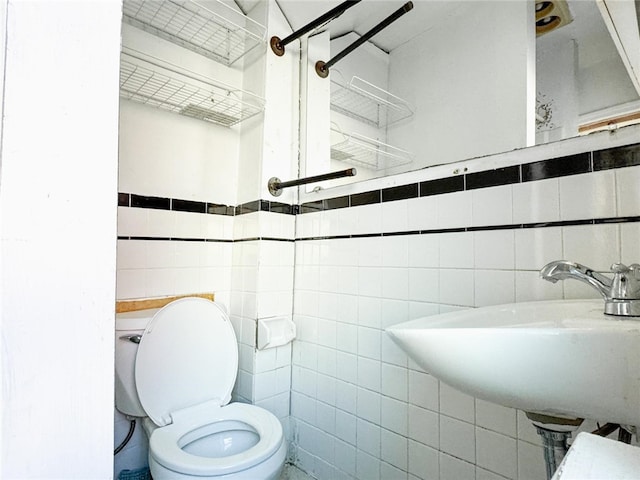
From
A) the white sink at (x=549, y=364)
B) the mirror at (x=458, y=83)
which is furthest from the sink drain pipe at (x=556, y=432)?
the mirror at (x=458, y=83)

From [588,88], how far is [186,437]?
1624 millimetres

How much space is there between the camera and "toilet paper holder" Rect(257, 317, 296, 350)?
1.37 meters

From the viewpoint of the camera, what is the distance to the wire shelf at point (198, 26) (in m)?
1.31

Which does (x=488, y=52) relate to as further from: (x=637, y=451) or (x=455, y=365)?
(x=637, y=451)

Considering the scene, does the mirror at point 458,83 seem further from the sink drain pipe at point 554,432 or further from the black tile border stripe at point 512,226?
the sink drain pipe at point 554,432

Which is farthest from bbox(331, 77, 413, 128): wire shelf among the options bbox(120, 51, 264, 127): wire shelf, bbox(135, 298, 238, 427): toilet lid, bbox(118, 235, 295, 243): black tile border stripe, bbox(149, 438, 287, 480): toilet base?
bbox(149, 438, 287, 480): toilet base

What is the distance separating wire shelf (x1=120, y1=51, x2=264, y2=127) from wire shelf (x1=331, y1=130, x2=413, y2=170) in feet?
1.36

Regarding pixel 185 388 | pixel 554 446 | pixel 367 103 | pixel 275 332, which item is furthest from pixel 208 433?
pixel 367 103

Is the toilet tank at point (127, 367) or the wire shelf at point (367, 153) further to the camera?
the wire shelf at point (367, 153)

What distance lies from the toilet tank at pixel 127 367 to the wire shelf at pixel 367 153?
1.12 meters

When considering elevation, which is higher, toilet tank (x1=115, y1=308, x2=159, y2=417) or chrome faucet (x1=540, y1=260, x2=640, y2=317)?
chrome faucet (x1=540, y1=260, x2=640, y2=317)

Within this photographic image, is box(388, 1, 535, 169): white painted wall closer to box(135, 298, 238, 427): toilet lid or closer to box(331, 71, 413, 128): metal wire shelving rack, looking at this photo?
box(331, 71, 413, 128): metal wire shelving rack

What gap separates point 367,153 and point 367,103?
0.29m

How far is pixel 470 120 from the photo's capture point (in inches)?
50.2
